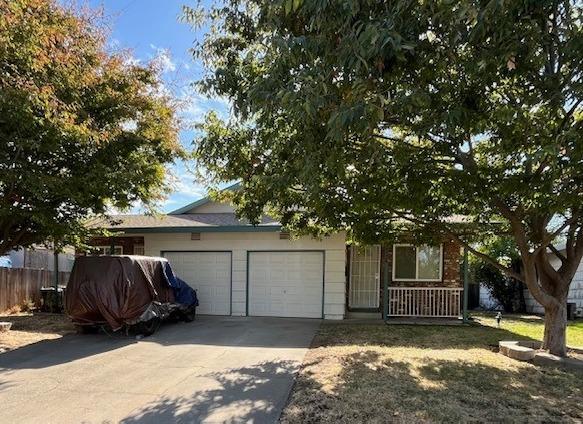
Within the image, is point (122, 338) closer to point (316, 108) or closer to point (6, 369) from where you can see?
point (6, 369)

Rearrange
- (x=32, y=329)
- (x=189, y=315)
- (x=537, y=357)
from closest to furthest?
(x=537, y=357) < (x=32, y=329) < (x=189, y=315)

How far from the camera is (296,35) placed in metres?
5.21

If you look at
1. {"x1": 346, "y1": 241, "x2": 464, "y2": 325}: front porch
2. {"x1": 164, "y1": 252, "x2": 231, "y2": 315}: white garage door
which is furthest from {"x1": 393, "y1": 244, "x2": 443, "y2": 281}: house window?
{"x1": 164, "y1": 252, "x2": 231, "y2": 315}: white garage door

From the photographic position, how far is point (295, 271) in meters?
15.0

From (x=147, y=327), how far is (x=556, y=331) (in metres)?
8.27

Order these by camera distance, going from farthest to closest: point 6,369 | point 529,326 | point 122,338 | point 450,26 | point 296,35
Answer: point 529,326 → point 122,338 → point 6,369 → point 296,35 → point 450,26

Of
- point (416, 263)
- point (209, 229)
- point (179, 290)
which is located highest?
point (209, 229)

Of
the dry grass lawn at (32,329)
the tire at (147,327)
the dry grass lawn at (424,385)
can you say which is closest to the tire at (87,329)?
the dry grass lawn at (32,329)

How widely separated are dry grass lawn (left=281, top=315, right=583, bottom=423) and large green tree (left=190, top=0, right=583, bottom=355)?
68.6 inches

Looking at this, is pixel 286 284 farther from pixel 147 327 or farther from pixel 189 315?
pixel 147 327

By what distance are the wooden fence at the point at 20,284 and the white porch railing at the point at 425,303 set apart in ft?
39.5

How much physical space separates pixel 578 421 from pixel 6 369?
8.05 metres

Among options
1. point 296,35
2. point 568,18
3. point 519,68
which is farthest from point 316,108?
point 568,18

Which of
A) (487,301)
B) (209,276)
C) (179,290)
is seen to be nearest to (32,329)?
(179,290)
